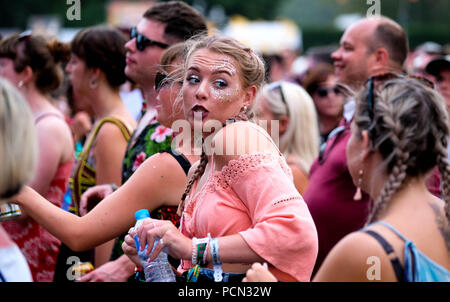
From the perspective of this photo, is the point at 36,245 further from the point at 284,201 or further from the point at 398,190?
the point at 398,190

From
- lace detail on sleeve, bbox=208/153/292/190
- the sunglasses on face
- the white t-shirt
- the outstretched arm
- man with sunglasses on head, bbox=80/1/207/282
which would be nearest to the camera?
the white t-shirt

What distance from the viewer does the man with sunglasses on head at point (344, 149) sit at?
175 inches

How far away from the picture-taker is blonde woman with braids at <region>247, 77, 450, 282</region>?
2.06 m

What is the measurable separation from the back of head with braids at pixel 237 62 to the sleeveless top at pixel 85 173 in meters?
1.54

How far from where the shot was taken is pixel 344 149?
180 inches

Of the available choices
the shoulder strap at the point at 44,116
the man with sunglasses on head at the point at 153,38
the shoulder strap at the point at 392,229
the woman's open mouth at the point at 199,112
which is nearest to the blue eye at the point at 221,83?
the woman's open mouth at the point at 199,112

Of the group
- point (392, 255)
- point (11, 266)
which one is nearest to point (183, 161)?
point (11, 266)

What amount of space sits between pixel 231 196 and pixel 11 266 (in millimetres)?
841

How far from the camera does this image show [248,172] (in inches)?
94.2

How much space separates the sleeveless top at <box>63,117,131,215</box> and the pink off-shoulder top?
1810 millimetres

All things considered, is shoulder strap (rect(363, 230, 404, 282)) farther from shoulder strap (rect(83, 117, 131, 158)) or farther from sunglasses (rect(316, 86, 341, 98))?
sunglasses (rect(316, 86, 341, 98))

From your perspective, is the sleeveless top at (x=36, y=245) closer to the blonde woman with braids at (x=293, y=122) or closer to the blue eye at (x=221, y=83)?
the blonde woman with braids at (x=293, y=122)

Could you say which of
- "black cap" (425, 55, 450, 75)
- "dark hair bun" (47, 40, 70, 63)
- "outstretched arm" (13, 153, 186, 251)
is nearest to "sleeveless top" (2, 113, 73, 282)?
"dark hair bun" (47, 40, 70, 63)
